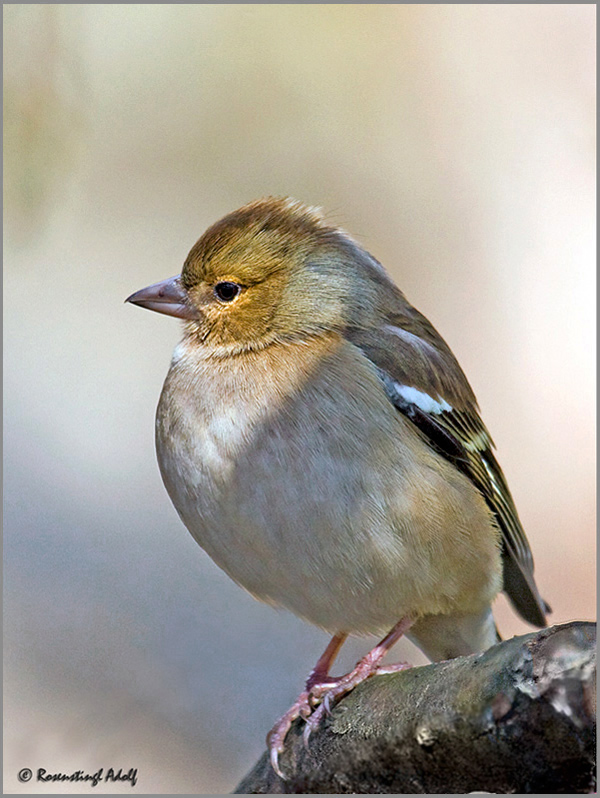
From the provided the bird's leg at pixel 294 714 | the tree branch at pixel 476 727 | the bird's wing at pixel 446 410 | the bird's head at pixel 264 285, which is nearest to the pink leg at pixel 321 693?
the bird's leg at pixel 294 714

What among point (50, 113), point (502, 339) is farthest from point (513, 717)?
point (502, 339)

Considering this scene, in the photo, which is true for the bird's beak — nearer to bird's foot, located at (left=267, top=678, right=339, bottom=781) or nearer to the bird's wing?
the bird's wing

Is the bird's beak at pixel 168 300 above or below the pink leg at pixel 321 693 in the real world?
above

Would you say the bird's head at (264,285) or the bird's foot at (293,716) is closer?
the bird's foot at (293,716)

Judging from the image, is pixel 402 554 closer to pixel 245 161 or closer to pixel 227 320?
pixel 227 320

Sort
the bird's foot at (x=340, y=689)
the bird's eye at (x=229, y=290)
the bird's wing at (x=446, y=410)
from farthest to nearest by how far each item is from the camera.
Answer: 1. the bird's eye at (x=229, y=290)
2. the bird's wing at (x=446, y=410)
3. the bird's foot at (x=340, y=689)

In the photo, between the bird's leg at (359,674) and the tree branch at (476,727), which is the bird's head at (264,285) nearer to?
the bird's leg at (359,674)

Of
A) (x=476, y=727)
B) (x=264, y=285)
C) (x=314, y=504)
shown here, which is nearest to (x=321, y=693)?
(x=314, y=504)

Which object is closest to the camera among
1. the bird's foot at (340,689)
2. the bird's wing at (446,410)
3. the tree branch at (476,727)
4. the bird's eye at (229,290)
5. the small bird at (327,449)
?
the tree branch at (476,727)
